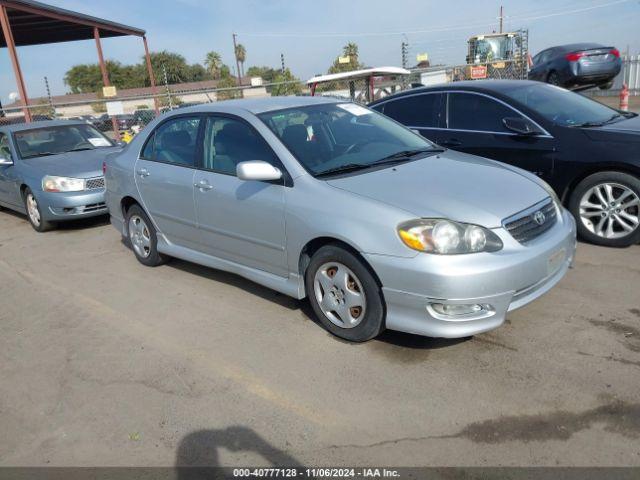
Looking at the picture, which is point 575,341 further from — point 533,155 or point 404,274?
point 533,155

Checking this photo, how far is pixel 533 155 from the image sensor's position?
5.35 meters

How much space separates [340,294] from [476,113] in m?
3.26

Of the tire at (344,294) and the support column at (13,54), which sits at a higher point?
the support column at (13,54)

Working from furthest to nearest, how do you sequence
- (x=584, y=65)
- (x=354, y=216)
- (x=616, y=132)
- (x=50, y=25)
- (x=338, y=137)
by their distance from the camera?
(x=50, y=25)
(x=584, y=65)
(x=616, y=132)
(x=338, y=137)
(x=354, y=216)

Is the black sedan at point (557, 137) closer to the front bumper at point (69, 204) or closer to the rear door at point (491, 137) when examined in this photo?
the rear door at point (491, 137)

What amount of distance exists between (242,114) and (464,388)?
2662 mm

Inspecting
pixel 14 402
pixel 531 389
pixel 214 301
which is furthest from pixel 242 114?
pixel 531 389

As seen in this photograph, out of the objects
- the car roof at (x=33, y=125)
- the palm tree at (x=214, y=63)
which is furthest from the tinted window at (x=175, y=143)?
the palm tree at (x=214, y=63)

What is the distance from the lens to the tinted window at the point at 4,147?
8.29 m

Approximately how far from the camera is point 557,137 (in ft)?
17.0

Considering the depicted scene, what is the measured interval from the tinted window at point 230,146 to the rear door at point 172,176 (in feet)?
0.58

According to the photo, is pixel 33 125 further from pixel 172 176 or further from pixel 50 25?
pixel 50 25

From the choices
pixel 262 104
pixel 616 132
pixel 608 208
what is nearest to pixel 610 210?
pixel 608 208

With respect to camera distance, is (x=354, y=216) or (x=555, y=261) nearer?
(x=354, y=216)
